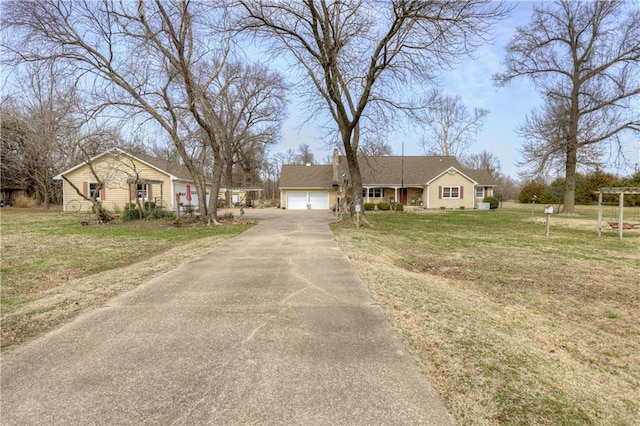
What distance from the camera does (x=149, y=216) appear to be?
57.5ft

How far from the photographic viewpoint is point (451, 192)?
3441 cm

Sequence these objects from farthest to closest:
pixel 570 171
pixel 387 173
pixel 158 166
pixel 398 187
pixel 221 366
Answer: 1. pixel 387 173
2. pixel 398 187
3. pixel 158 166
4. pixel 570 171
5. pixel 221 366

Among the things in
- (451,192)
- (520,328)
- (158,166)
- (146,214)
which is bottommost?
(520,328)

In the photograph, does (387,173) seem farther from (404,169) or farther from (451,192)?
(451,192)

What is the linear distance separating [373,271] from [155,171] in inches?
1015

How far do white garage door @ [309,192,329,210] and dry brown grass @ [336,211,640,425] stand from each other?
81.4 feet

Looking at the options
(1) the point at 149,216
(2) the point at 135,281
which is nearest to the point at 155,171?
(1) the point at 149,216

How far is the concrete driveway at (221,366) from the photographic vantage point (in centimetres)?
240

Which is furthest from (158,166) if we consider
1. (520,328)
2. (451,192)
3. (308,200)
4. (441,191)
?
(520,328)

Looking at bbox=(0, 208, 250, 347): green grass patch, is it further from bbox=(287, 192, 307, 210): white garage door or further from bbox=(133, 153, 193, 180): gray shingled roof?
bbox=(287, 192, 307, 210): white garage door

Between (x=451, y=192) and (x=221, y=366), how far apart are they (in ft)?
113

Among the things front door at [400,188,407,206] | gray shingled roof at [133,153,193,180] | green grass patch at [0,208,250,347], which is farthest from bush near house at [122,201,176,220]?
front door at [400,188,407,206]

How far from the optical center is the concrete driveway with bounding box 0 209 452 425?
7.88 ft

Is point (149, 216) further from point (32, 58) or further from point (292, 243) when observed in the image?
point (292, 243)
